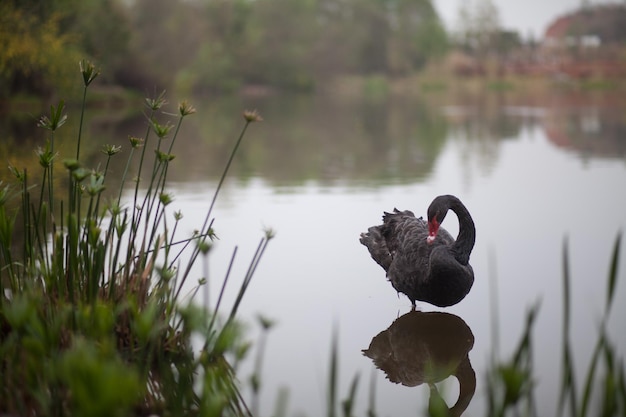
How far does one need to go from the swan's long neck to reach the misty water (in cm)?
16

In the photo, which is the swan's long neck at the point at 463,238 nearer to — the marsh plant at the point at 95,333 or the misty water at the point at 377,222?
the misty water at the point at 377,222

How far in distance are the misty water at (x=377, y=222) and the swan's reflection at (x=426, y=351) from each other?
16 millimetres

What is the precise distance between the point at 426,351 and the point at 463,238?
0.64 metres

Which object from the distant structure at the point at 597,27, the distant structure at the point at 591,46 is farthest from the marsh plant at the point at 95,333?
the distant structure at the point at 597,27

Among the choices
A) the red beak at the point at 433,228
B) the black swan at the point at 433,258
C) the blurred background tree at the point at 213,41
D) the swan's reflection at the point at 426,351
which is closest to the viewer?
the swan's reflection at the point at 426,351

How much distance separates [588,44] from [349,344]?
4843cm

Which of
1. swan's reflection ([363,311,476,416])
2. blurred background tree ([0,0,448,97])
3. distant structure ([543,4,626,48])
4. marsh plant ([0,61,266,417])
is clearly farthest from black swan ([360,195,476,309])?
distant structure ([543,4,626,48])

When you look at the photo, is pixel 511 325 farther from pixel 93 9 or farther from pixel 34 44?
pixel 93 9

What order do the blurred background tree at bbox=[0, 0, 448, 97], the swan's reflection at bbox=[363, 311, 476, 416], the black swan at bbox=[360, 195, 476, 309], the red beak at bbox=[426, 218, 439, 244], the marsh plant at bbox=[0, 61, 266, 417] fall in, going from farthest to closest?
the blurred background tree at bbox=[0, 0, 448, 97], the red beak at bbox=[426, 218, 439, 244], the black swan at bbox=[360, 195, 476, 309], the swan's reflection at bbox=[363, 311, 476, 416], the marsh plant at bbox=[0, 61, 266, 417]

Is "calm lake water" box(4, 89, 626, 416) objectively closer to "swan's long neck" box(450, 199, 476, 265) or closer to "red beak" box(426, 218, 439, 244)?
"swan's long neck" box(450, 199, 476, 265)

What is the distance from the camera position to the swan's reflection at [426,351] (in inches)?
110

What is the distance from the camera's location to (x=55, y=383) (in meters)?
1.64

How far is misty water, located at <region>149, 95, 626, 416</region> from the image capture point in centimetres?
287

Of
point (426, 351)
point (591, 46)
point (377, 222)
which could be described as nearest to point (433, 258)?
point (426, 351)
